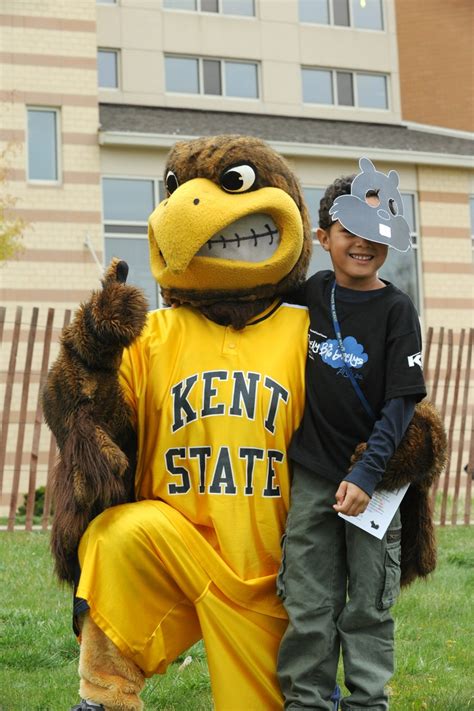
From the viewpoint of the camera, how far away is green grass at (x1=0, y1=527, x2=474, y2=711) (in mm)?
4535

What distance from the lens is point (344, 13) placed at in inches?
770

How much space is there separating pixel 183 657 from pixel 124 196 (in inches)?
463

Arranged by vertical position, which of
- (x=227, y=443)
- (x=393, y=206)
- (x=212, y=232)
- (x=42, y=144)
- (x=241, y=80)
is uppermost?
(x=241, y=80)

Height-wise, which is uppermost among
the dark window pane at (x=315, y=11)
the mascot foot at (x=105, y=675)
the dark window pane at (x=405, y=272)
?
the dark window pane at (x=315, y=11)

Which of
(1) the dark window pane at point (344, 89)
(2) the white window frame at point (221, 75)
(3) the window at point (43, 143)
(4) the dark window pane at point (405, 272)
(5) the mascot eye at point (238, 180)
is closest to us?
(5) the mascot eye at point (238, 180)

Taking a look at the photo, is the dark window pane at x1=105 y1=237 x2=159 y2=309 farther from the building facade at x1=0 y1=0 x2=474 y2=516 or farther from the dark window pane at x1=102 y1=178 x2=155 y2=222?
the dark window pane at x1=102 y1=178 x2=155 y2=222

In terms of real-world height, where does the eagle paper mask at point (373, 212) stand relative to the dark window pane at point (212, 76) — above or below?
below

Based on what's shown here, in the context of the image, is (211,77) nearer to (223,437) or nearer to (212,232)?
(212,232)

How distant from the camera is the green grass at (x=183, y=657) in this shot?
4535 mm

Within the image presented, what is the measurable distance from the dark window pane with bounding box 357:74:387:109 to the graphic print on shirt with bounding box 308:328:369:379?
16.5 meters

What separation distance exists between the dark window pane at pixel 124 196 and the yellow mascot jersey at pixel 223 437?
1248 centimetres

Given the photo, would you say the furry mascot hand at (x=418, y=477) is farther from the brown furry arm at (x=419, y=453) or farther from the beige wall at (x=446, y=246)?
the beige wall at (x=446, y=246)

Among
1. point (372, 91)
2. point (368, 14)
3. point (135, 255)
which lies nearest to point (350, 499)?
point (135, 255)

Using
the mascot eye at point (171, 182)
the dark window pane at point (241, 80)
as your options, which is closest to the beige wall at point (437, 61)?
the dark window pane at point (241, 80)
